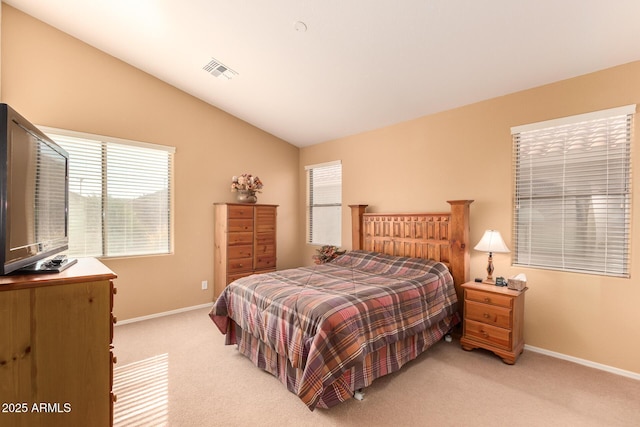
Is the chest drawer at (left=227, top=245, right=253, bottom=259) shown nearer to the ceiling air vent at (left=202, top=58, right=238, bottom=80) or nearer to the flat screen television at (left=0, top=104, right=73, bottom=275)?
the ceiling air vent at (left=202, top=58, right=238, bottom=80)

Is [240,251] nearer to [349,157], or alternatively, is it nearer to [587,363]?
[349,157]

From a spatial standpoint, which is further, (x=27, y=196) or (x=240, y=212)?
(x=240, y=212)

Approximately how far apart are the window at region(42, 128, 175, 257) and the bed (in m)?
1.82

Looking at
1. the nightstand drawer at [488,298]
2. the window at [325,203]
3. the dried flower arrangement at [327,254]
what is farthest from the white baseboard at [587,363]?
the window at [325,203]

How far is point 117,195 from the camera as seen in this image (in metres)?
3.77

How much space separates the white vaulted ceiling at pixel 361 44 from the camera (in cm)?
223

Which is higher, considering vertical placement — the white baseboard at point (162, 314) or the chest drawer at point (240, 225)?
the chest drawer at point (240, 225)

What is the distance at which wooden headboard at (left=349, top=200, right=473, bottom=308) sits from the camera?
327 cm

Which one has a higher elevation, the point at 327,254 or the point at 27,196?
the point at 27,196

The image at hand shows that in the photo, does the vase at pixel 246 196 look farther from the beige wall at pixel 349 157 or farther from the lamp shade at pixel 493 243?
the lamp shade at pixel 493 243

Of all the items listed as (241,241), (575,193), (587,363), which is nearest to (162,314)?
(241,241)

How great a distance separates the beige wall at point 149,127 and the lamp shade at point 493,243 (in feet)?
11.3

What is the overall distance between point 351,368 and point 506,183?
249 centimetres

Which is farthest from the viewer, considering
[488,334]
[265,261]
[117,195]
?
[265,261]
